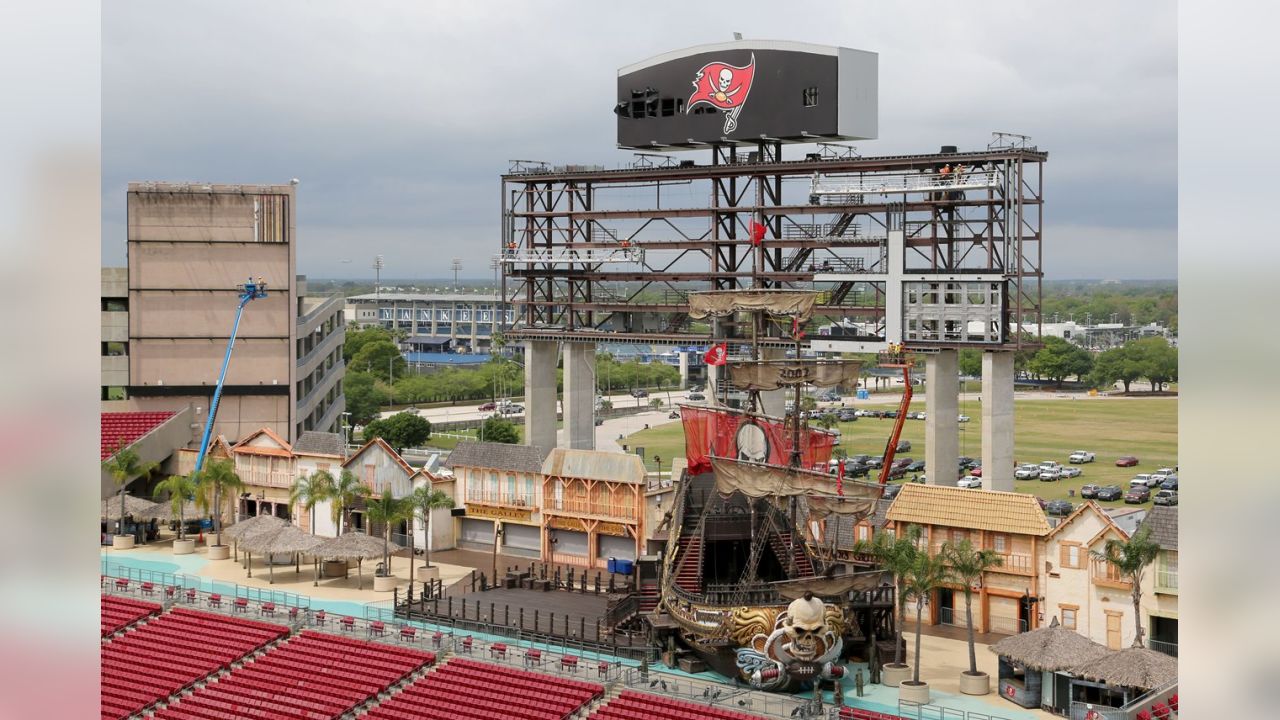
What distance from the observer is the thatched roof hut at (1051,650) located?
39531mm

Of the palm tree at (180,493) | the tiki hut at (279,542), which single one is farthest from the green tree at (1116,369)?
the tiki hut at (279,542)

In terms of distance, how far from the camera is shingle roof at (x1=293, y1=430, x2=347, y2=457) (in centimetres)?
7062

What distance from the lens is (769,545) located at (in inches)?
1903

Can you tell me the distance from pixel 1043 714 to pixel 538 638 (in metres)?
17.6

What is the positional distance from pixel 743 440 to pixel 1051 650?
45.6 ft

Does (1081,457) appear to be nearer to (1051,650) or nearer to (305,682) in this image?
(1051,650)

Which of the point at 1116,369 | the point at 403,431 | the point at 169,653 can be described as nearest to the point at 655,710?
the point at 169,653

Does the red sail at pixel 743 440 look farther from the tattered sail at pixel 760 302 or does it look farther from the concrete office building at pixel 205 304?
the concrete office building at pixel 205 304

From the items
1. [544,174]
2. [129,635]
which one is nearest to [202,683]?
[129,635]

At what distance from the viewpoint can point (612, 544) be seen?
61188 millimetres

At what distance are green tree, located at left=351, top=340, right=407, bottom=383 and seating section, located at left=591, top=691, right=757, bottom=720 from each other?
13823 centimetres

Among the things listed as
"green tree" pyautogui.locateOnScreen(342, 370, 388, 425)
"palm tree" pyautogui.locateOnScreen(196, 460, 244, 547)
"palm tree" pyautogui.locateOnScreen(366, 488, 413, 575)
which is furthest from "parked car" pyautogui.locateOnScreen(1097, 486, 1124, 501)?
"green tree" pyautogui.locateOnScreen(342, 370, 388, 425)

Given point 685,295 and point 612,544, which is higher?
point 685,295
